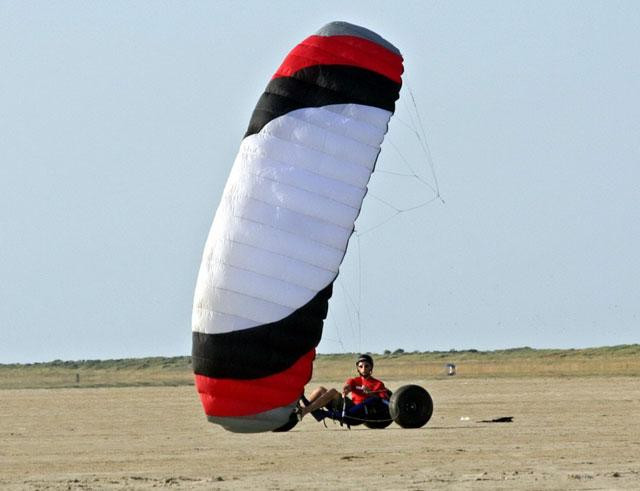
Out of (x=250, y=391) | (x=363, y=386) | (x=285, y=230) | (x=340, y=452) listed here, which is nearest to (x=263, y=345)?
(x=250, y=391)

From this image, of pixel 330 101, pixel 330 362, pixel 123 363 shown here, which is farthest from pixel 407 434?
pixel 123 363

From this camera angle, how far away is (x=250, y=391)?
18297 millimetres

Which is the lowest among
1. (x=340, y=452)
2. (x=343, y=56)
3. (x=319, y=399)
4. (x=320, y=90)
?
(x=340, y=452)

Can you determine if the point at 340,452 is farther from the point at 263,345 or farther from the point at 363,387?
the point at 363,387

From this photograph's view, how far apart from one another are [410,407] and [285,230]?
148 inches

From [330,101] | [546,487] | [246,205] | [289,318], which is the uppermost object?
[330,101]

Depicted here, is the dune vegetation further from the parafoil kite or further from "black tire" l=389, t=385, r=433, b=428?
the parafoil kite

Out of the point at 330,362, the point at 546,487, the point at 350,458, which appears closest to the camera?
the point at 546,487

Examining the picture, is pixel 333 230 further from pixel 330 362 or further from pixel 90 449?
pixel 330 362

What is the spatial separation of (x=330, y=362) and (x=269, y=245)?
49.2 meters

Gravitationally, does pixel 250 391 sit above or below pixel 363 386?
below

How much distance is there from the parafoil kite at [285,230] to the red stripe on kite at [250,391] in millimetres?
11

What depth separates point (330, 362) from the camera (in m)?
67.1

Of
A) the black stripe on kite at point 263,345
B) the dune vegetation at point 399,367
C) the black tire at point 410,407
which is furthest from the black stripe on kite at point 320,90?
the dune vegetation at point 399,367
